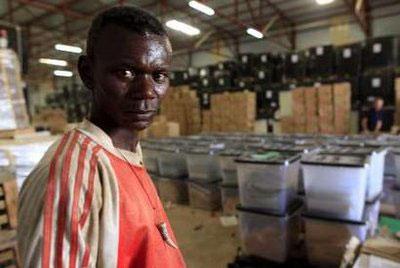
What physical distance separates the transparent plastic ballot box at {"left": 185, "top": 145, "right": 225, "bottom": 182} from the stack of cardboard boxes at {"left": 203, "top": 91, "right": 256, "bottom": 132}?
6.09m

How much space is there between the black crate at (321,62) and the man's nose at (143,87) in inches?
367

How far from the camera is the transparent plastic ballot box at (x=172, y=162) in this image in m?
5.22

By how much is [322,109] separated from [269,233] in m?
6.92

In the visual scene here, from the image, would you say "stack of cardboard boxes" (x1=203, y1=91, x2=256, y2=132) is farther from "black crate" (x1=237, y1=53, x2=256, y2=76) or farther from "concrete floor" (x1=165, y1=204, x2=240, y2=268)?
"concrete floor" (x1=165, y1=204, x2=240, y2=268)

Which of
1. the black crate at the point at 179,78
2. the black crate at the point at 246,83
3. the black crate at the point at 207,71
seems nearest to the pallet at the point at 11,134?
the black crate at the point at 246,83

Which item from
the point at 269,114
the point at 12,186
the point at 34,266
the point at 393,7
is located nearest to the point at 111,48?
the point at 34,266

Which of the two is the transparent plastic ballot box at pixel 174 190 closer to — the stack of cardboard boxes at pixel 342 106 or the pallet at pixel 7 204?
the pallet at pixel 7 204

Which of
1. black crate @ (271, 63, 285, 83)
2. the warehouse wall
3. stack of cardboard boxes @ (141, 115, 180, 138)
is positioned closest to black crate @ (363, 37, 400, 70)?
black crate @ (271, 63, 285, 83)

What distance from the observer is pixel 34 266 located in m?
0.59

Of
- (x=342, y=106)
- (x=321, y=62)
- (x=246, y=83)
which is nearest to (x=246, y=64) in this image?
(x=246, y=83)

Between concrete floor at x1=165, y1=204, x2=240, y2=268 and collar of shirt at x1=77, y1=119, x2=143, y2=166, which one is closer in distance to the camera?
collar of shirt at x1=77, y1=119, x2=143, y2=166

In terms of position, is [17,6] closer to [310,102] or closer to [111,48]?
[310,102]

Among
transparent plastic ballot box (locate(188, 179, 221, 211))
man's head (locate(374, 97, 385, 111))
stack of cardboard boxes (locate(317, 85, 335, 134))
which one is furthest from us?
stack of cardboard boxes (locate(317, 85, 335, 134))

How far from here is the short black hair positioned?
2.49ft
